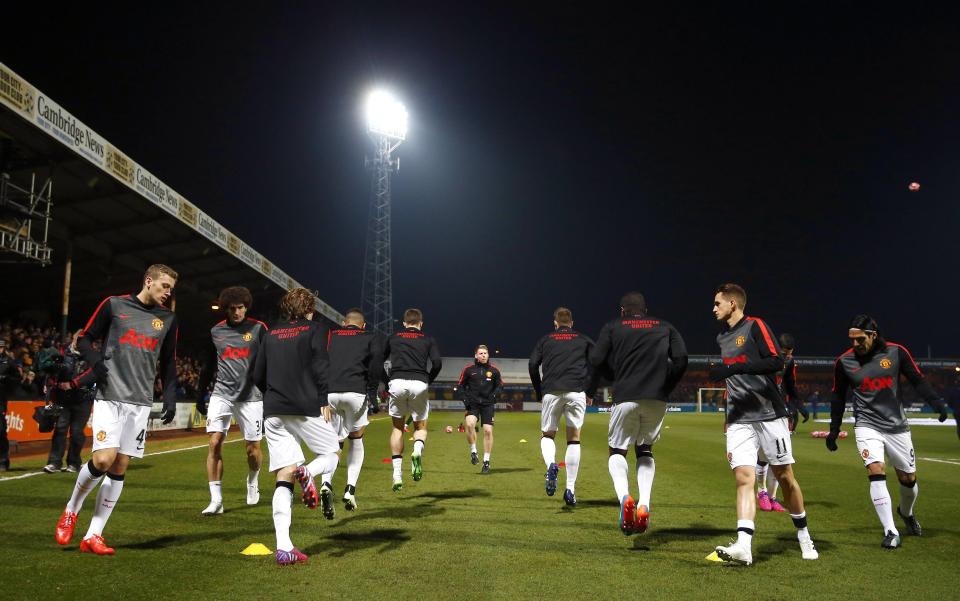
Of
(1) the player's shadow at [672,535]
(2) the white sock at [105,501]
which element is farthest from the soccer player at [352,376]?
(1) the player's shadow at [672,535]

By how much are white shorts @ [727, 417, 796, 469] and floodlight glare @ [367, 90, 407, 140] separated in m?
58.3

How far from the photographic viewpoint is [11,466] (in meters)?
11.3

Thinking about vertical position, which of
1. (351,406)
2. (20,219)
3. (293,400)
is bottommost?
(351,406)

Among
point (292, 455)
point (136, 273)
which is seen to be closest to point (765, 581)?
point (292, 455)

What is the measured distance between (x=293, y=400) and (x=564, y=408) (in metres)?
4.13

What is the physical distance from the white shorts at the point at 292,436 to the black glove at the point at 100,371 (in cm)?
136

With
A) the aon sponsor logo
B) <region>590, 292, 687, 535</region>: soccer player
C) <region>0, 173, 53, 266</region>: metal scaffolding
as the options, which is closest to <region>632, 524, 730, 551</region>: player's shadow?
<region>590, 292, 687, 535</region>: soccer player

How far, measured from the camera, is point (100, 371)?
546 cm

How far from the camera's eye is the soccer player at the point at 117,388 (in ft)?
17.9

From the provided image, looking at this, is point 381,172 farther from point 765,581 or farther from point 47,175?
point 765,581

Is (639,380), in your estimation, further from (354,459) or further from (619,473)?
(354,459)

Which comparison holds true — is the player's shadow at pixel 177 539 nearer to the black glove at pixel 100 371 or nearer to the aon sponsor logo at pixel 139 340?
the black glove at pixel 100 371

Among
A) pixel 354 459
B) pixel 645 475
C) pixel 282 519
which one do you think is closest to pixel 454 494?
pixel 354 459

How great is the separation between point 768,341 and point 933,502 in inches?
212
